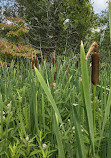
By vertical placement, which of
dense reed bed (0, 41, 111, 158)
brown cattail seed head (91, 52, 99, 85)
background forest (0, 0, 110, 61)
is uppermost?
background forest (0, 0, 110, 61)

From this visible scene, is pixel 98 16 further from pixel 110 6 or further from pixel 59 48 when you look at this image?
pixel 110 6

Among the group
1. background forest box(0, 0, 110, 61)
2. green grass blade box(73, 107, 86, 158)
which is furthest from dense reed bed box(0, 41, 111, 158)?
background forest box(0, 0, 110, 61)

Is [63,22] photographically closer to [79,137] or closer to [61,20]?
[61,20]

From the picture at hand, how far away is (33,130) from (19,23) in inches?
→ 375

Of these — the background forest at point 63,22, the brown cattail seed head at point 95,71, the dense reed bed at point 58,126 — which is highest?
the background forest at point 63,22

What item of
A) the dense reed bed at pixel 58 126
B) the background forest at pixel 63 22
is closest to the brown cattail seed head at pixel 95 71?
the dense reed bed at pixel 58 126

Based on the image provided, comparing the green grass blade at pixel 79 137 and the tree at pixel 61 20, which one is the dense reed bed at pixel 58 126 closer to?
the green grass blade at pixel 79 137

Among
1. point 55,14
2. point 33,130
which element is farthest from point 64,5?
point 33,130

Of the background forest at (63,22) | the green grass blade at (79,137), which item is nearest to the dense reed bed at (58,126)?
the green grass blade at (79,137)

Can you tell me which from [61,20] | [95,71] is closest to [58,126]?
[95,71]

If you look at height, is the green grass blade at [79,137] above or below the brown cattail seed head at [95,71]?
below

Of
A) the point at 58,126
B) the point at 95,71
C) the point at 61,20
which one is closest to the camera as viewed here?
the point at 95,71

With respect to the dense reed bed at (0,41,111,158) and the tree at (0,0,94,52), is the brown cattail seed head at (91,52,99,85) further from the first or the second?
the tree at (0,0,94,52)

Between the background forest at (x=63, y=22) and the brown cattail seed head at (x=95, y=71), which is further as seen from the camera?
the background forest at (x=63, y=22)
